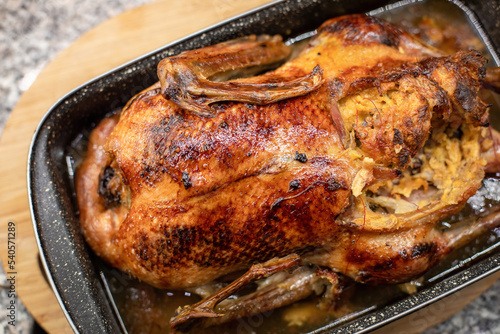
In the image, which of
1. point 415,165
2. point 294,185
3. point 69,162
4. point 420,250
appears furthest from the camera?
point 69,162

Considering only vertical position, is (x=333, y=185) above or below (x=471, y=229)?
above

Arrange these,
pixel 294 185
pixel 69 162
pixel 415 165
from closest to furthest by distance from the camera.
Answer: pixel 294 185, pixel 415 165, pixel 69 162

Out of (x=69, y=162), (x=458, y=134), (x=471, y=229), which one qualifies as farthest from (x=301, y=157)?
(x=69, y=162)

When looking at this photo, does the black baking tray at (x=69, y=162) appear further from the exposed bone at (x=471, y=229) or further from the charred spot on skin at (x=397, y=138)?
the charred spot on skin at (x=397, y=138)

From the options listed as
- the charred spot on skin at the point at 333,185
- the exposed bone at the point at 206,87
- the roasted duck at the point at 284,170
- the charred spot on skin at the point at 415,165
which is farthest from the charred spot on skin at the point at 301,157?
the charred spot on skin at the point at 415,165

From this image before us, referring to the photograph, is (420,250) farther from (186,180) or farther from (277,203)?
(186,180)

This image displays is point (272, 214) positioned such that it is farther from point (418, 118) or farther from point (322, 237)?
point (418, 118)

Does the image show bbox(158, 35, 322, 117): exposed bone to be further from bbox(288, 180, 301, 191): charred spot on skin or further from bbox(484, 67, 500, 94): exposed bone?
bbox(484, 67, 500, 94): exposed bone
